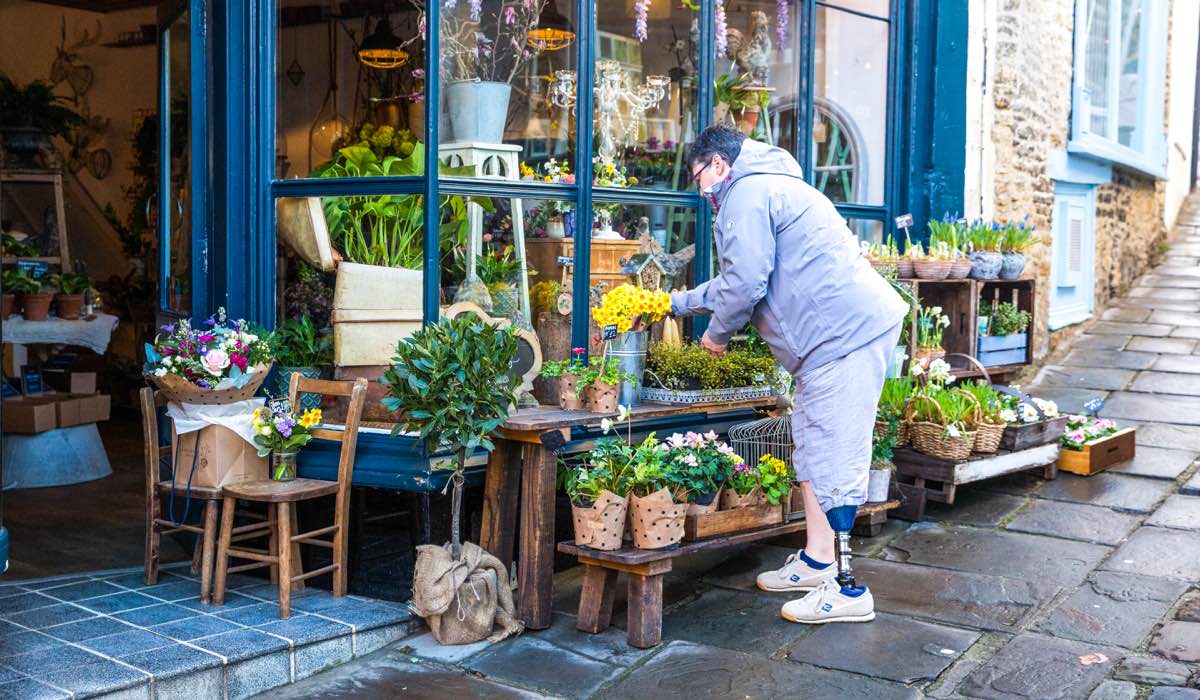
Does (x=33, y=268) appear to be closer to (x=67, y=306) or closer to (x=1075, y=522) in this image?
(x=67, y=306)

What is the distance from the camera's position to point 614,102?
6379 mm

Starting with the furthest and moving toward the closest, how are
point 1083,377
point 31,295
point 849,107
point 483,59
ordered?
point 1083,377, point 31,295, point 849,107, point 483,59

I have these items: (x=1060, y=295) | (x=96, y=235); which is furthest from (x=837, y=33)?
(x=96, y=235)

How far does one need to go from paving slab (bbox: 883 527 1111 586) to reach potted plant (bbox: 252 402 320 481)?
110 inches

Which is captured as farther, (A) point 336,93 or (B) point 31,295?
(B) point 31,295

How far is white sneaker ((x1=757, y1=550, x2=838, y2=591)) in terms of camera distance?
5.32 metres

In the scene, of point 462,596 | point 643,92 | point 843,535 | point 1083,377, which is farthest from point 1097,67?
point 462,596

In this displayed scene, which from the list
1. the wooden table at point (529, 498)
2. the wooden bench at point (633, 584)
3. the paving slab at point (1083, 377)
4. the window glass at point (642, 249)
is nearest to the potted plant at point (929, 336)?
the window glass at point (642, 249)

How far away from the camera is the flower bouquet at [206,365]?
16.6ft

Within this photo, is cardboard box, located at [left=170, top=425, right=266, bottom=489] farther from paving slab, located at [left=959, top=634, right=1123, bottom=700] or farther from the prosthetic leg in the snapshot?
paving slab, located at [left=959, top=634, right=1123, bottom=700]

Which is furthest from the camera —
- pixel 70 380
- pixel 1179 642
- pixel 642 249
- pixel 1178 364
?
pixel 1178 364

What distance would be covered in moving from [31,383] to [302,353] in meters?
3.46

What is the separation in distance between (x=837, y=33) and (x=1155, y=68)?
5.85 m

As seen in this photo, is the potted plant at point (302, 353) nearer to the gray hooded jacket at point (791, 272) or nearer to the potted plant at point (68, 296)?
the gray hooded jacket at point (791, 272)
